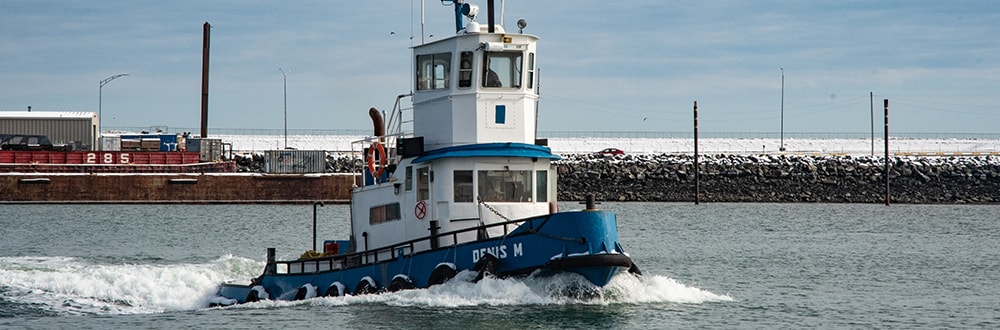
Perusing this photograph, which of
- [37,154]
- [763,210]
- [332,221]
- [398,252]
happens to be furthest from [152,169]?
[398,252]

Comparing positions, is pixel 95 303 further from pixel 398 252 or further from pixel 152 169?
pixel 152 169

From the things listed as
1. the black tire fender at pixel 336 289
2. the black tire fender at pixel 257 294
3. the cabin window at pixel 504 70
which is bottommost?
the black tire fender at pixel 257 294

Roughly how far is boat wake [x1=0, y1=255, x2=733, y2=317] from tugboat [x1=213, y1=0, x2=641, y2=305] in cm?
24

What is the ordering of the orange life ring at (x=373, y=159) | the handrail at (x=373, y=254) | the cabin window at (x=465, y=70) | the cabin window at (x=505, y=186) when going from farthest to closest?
the orange life ring at (x=373, y=159), the cabin window at (x=465, y=70), the cabin window at (x=505, y=186), the handrail at (x=373, y=254)

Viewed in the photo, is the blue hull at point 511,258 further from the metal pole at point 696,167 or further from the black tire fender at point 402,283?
the metal pole at point 696,167

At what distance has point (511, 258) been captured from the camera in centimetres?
2106

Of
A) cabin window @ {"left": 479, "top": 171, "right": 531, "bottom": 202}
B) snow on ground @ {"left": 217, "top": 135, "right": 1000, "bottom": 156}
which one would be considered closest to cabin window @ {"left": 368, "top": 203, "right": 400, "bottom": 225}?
cabin window @ {"left": 479, "top": 171, "right": 531, "bottom": 202}

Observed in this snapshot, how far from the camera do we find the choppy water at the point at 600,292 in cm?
2145

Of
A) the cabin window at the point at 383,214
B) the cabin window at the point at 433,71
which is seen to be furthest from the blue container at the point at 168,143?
the cabin window at the point at 433,71

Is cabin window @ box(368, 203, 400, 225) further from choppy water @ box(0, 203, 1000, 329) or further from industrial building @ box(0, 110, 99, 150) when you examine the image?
industrial building @ box(0, 110, 99, 150)

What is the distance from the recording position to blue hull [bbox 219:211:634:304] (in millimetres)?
20516

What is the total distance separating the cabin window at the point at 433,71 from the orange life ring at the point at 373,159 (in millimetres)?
1652

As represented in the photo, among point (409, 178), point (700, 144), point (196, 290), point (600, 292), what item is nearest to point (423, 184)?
point (409, 178)

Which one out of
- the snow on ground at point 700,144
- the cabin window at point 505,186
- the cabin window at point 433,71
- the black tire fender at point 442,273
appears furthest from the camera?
the snow on ground at point 700,144
